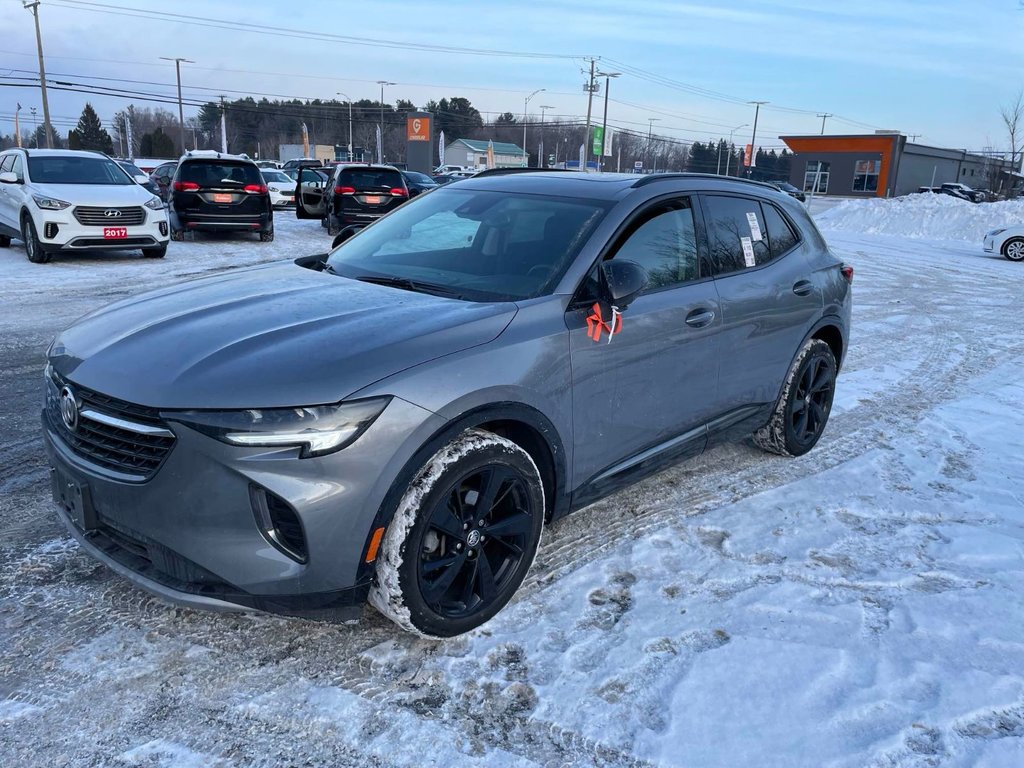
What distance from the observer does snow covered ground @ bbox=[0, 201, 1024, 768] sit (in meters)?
2.46

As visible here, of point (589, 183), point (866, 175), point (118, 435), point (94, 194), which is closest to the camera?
point (118, 435)

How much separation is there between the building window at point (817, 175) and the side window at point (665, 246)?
74615mm

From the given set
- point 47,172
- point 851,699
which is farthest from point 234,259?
point 851,699

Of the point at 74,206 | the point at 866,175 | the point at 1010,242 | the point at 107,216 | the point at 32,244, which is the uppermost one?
the point at 866,175

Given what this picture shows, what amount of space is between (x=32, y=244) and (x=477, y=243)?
1112 centimetres

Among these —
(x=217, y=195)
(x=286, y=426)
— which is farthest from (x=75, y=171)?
(x=286, y=426)

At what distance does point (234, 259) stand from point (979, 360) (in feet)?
37.0

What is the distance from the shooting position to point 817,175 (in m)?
71.9

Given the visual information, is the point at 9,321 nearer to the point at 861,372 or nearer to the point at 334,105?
the point at 861,372

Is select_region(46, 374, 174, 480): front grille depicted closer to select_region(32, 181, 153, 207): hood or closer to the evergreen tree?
select_region(32, 181, 153, 207): hood

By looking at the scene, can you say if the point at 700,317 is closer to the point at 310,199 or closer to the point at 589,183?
the point at 589,183

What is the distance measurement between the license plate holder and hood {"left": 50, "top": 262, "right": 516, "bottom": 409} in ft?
1.21

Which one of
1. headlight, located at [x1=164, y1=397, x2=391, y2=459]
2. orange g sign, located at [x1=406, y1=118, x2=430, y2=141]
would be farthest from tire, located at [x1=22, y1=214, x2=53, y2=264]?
orange g sign, located at [x1=406, y1=118, x2=430, y2=141]

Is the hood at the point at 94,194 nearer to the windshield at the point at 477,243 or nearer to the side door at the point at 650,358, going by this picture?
the windshield at the point at 477,243
